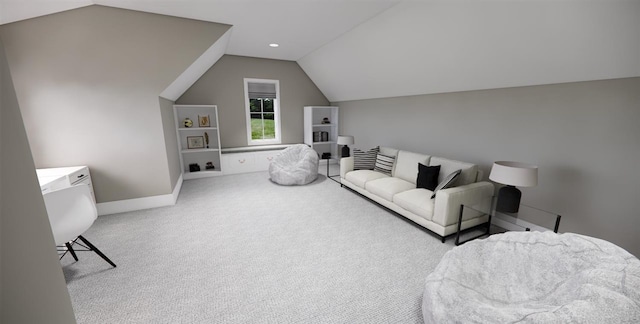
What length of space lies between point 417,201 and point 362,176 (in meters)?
1.23

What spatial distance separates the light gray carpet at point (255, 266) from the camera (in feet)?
5.87

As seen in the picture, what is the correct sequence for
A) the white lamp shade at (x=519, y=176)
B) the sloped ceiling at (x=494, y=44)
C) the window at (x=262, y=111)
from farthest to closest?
the window at (x=262, y=111) → the white lamp shade at (x=519, y=176) → the sloped ceiling at (x=494, y=44)

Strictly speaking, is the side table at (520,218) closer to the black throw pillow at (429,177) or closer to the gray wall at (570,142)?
the gray wall at (570,142)

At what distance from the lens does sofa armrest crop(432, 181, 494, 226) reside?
8.32 feet

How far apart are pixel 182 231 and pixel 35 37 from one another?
2777 millimetres

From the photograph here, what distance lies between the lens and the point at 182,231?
2.95 metres

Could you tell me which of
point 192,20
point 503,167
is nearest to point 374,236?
point 503,167

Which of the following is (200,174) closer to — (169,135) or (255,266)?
(169,135)

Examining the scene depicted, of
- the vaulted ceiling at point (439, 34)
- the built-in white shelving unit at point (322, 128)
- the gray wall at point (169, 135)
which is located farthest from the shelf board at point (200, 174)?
the vaulted ceiling at point (439, 34)

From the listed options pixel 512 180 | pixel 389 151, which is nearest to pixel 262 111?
pixel 389 151

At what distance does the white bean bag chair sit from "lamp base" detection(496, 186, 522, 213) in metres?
3.06

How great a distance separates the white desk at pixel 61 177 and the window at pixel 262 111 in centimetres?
323

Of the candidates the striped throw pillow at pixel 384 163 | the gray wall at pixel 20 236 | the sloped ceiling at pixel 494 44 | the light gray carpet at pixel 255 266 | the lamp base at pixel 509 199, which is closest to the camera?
the gray wall at pixel 20 236

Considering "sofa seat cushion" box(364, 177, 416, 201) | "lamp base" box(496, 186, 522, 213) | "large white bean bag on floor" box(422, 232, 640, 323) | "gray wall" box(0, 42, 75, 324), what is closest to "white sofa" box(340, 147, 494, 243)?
"sofa seat cushion" box(364, 177, 416, 201)
